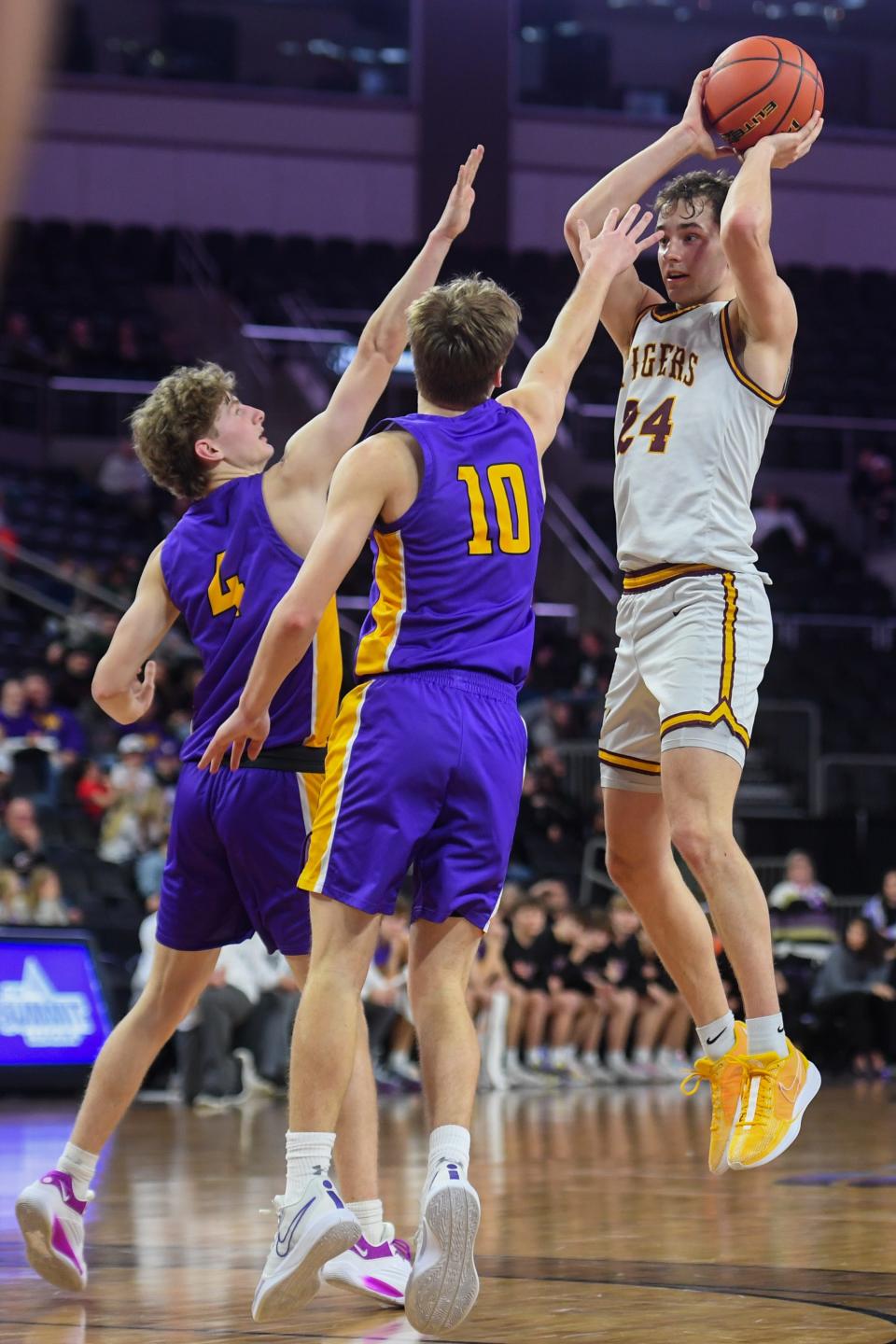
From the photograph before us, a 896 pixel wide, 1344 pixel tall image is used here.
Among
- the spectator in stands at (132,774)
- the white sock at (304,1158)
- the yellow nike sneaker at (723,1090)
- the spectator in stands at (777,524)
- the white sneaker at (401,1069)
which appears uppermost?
the white sock at (304,1158)

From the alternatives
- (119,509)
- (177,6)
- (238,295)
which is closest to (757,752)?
(119,509)

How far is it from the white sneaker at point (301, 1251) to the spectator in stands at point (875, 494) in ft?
59.2

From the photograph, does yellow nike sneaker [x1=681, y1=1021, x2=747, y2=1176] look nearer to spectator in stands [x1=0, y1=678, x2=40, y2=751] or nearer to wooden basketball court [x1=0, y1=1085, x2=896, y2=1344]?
wooden basketball court [x1=0, y1=1085, x2=896, y2=1344]

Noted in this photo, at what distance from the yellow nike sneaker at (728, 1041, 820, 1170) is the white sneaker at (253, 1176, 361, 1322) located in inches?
46.6

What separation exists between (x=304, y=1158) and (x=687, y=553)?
1.86 metres

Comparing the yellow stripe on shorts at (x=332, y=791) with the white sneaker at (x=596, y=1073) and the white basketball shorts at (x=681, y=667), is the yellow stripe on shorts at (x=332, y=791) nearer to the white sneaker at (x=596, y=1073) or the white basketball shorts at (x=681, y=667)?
the white basketball shorts at (x=681, y=667)

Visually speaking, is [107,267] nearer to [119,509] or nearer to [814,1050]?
[119,509]

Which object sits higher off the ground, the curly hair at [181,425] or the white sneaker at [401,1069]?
the curly hair at [181,425]

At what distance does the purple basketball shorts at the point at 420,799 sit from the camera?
4020 mm

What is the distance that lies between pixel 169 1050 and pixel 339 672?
8076mm

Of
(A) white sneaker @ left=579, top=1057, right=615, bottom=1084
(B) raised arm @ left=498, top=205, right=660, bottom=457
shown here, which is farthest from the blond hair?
(A) white sneaker @ left=579, top=1057, right=615, bottom=1084

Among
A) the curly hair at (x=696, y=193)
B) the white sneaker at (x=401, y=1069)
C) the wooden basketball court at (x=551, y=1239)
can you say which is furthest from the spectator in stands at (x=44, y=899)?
the curly hair at (x=696, y=193)

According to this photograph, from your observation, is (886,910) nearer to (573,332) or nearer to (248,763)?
(248,763)

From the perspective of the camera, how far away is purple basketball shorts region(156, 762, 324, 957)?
4586mm
